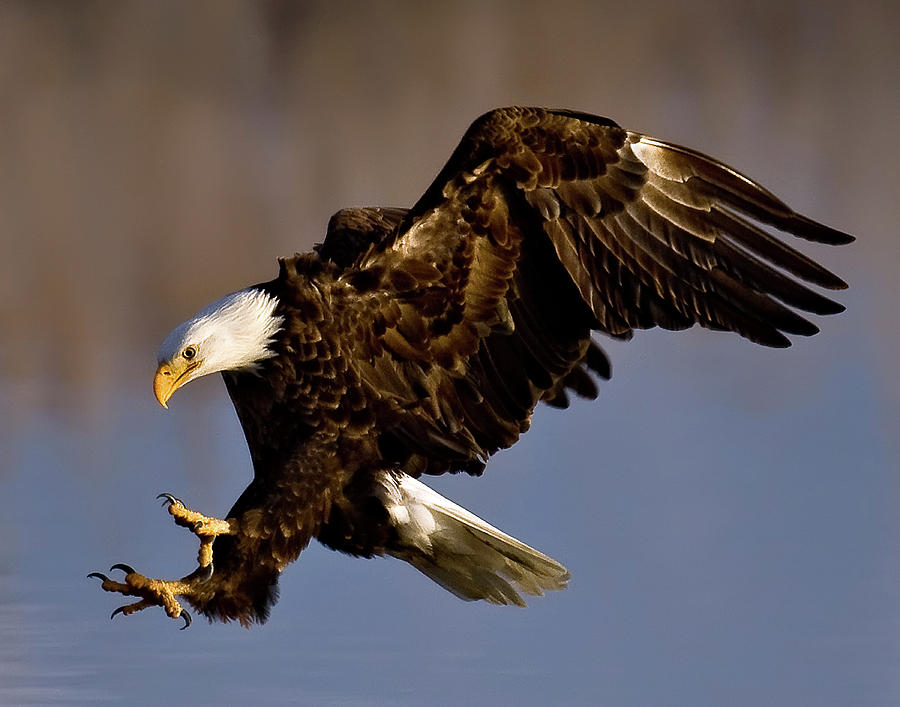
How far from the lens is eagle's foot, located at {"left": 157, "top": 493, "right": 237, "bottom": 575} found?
4.95 meters

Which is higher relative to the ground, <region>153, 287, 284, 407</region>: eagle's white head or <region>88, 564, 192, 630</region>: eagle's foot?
<region>153, 287, 284, 407</region>: eagle's white head

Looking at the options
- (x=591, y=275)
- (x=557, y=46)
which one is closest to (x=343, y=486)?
(x=591, y=275)

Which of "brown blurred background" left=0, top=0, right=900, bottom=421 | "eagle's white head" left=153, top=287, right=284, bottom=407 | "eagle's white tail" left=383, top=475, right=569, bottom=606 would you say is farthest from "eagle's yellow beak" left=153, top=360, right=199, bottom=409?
"brown blurred background" left=0, top=0, right=900, bottom=421

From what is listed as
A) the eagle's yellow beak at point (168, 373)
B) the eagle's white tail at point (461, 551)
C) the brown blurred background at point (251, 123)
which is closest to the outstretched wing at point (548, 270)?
the eagle's white tail at point (461, 551)

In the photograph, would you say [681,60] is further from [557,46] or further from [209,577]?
[209,577]

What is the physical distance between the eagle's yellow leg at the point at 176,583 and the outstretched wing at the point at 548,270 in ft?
1.75

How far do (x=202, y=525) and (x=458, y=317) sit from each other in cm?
80

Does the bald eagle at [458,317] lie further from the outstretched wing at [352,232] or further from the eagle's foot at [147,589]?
the outstretched wing at [352,232]

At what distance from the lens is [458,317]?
5.36m

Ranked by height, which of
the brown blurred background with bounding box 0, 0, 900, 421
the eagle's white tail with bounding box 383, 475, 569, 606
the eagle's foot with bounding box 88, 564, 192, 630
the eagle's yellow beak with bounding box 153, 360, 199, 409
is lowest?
the eagle's foot with bounding box 88, 564, 192, 630

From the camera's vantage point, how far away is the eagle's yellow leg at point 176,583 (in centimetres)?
495

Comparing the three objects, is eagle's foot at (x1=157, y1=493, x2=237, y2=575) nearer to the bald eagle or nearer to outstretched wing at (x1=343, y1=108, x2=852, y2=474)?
the bald eagle

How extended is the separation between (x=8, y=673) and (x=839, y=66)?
6.46m

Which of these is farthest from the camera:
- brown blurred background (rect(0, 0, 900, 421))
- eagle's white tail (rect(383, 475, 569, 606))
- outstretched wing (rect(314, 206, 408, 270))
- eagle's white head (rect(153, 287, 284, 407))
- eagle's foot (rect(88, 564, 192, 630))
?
brown blurred background (rect(0, 0, 900, 421))
